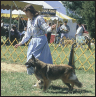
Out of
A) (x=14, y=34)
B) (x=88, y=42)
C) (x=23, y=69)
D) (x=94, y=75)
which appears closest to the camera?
(x=94, y=75)

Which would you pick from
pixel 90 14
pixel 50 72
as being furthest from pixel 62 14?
pixel 50 72

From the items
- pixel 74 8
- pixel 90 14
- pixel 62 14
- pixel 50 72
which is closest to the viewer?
pixel 50 72

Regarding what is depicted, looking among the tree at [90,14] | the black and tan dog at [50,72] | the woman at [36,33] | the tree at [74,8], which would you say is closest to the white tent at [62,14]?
the tree at [74,8]

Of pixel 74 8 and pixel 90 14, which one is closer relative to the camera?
pixel 90 14

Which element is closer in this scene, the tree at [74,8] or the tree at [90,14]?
the tree at [90,14]

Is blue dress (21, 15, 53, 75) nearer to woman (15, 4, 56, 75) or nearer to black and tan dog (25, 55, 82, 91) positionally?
woman (15, 4, 56, 75)

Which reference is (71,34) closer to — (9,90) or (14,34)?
(14,34)

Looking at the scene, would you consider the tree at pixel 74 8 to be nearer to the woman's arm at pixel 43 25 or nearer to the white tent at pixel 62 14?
the white tent at pixel 62 14

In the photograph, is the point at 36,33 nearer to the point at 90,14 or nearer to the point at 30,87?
the point at 30,87

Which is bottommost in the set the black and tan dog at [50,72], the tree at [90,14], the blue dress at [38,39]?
the black and tan dog at [50,72]

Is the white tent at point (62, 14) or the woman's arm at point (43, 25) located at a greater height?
the white tent at point (62, 14)

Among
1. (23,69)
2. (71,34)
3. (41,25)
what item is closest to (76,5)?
(71,34)

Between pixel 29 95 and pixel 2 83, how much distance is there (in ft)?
3.74

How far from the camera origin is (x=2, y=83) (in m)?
5.14
